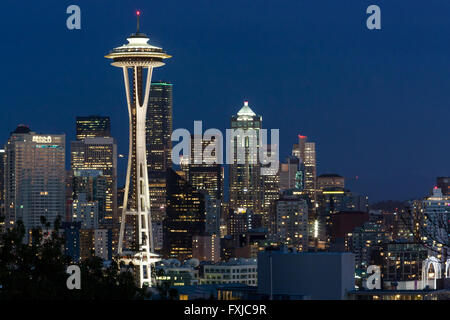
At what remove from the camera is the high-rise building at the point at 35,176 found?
180000 millimetres

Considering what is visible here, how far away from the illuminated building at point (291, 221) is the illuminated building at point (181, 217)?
11.8 m

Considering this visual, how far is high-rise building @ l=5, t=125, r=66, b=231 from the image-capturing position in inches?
7087

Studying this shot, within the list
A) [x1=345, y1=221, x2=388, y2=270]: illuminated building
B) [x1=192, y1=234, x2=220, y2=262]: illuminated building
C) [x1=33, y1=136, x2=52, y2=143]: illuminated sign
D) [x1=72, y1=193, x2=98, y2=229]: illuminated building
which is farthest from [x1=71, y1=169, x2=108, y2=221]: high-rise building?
[x1=345, y1=221, x2=388, y2=270]: illuminated building

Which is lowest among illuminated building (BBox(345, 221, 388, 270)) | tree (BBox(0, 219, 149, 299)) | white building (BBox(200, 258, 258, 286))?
white building (BBox(200, 258, 258, 286))

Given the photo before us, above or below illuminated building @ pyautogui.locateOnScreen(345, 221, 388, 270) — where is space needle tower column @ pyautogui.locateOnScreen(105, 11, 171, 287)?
above

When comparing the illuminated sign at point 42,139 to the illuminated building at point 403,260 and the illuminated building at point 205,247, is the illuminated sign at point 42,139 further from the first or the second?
the illuminated building at point 403,260

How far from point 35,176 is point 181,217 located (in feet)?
86.2

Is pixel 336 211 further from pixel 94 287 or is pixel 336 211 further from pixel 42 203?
pixel 94 287

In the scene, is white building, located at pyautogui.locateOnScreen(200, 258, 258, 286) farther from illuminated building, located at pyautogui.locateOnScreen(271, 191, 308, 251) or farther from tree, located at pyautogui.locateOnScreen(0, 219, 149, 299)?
Answer: tree, located at pyautogui.locateOnScreen(0, 219, 149, 299)

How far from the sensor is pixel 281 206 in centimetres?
19050

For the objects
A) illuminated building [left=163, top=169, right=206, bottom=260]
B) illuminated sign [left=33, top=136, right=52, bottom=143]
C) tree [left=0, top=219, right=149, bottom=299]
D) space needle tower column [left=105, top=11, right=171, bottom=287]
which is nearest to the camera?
tree [left=0, top=219, right=149, bottom=299]

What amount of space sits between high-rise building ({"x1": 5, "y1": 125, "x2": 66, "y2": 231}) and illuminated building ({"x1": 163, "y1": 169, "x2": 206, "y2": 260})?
1692 cm

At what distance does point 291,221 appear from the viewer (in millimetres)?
184500

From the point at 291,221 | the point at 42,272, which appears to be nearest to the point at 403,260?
the point at 291,221
